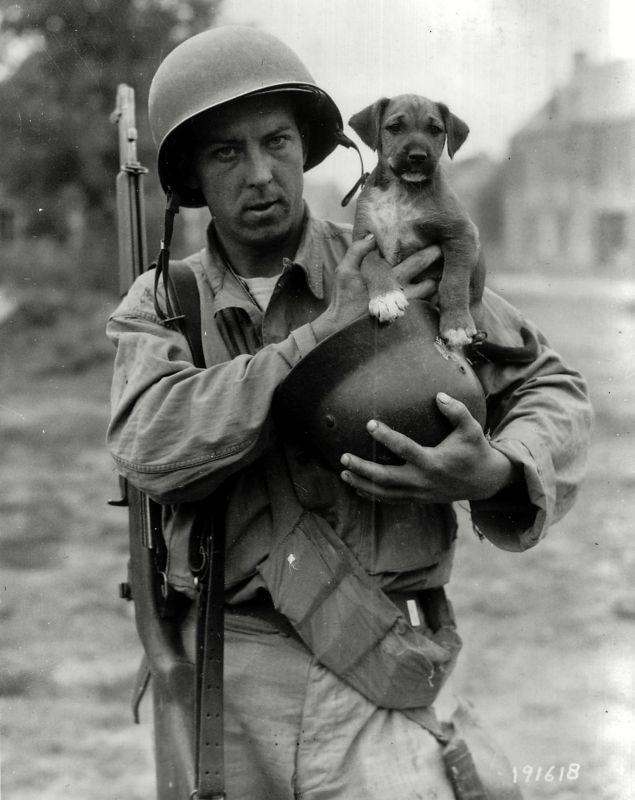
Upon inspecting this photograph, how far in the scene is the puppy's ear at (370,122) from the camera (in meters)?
2.75

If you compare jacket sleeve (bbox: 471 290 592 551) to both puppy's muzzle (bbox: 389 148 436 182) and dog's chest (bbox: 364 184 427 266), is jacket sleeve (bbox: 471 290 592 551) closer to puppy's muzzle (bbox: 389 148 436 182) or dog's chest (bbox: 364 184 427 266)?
dog's chest (bbox: 364 184 427 266)

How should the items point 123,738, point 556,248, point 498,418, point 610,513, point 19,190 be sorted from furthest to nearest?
point 556,248 < point 19,190 < point 610,513 < point 123,738 < point 498,418

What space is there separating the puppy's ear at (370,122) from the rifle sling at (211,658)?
3.71ft

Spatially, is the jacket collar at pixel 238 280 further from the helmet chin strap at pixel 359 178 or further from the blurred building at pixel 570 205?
the blurred building at pixel 570 205

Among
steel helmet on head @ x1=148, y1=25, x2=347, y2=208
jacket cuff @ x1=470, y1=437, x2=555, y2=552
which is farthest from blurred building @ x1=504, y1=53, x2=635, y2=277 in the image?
jacket cuff @ x1=470, y1=437, x2=555, y2=552

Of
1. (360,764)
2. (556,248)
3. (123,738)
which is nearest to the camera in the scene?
(360,764)

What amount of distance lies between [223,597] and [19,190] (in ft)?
39.0

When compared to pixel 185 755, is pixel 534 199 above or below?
below

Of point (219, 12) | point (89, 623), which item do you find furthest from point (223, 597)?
point (219, 12)

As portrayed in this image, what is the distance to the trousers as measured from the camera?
273cm

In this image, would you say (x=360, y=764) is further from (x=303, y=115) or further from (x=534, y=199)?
(x=534, y=199)

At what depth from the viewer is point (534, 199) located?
14.5m

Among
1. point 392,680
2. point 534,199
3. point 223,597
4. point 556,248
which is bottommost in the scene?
point 556,248

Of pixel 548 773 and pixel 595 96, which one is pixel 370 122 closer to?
pixel 548 773
